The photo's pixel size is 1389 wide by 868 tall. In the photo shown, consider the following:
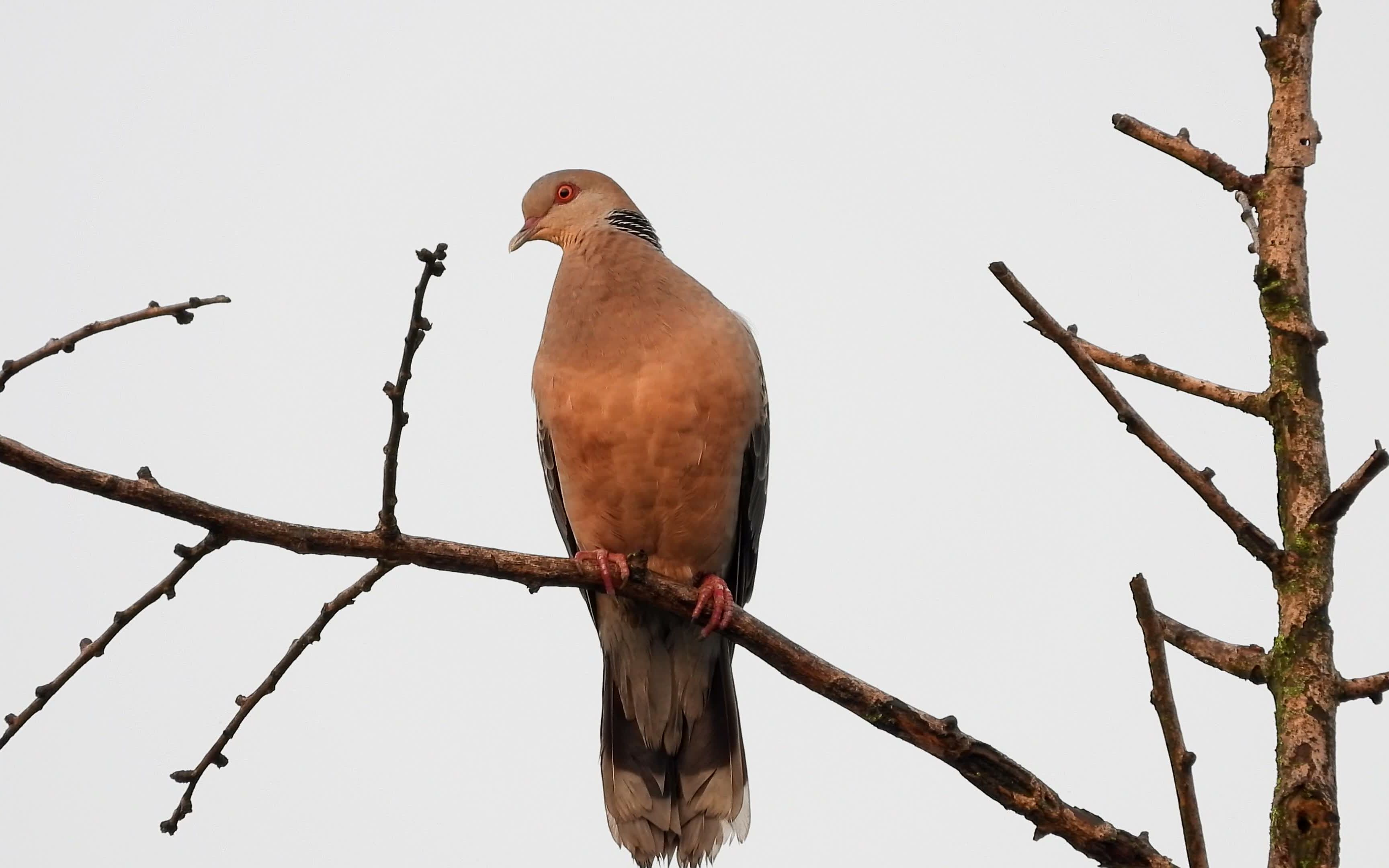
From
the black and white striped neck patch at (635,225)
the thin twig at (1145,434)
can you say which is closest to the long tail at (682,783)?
the black and white striped neck patch at (635,225)

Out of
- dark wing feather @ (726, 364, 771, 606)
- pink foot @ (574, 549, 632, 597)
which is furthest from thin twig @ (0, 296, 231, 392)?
dark wing feather @ (726, 364, 771, 606)

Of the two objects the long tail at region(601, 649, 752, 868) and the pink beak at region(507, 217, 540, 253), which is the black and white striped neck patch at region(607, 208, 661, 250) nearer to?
the pink beak at region(507, 217, 540, 253)

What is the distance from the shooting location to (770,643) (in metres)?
3.65

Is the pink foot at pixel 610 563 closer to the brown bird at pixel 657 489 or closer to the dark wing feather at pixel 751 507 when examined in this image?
the brown bird at pixel 657 489

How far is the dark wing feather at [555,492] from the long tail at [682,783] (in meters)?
0.49

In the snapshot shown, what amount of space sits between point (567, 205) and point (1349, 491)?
396cm

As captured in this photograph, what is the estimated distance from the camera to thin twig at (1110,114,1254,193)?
324cm

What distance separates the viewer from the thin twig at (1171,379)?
3.10m

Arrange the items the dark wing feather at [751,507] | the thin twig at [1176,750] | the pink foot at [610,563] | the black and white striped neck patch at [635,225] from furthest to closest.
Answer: the black and white striped neck patch at [635,225] → the dark wing feather at [751,507] → the pink foot at [610,563] → the thin twig at [1176,750]

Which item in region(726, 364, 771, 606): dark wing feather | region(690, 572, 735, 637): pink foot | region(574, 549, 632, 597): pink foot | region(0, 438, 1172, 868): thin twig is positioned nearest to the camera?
region(0, 438, 1172, 868): thin twig

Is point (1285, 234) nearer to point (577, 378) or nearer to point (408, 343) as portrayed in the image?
point (408, 343)

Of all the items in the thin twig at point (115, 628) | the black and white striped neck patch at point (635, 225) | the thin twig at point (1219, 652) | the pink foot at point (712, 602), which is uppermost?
the black and white striped neck patch at point (635, 225)

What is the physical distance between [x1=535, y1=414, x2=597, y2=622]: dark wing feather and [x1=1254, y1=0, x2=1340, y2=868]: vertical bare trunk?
276 centimetres

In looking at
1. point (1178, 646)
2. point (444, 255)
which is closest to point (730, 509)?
point (1178, 646)
